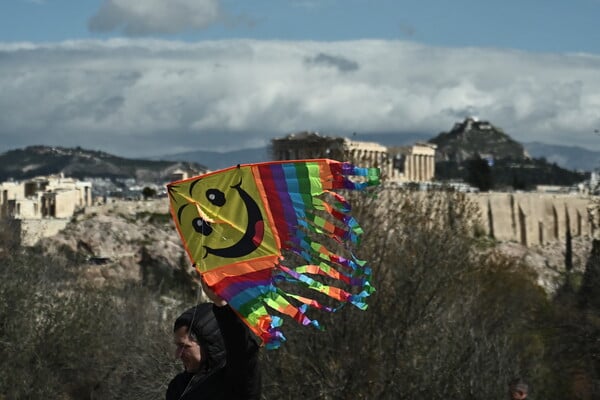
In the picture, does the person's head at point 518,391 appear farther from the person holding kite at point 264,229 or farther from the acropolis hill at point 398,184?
the acropolis hill at point 398,184

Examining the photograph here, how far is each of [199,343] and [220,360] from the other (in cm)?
15

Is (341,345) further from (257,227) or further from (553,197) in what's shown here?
(553,197)

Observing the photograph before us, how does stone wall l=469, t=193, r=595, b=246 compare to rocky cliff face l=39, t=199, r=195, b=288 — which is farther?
stone wall l=469, t=193, r=595, b=246

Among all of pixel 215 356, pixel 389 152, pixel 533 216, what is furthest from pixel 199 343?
pixel 389 152

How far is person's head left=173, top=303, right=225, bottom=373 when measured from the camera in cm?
772

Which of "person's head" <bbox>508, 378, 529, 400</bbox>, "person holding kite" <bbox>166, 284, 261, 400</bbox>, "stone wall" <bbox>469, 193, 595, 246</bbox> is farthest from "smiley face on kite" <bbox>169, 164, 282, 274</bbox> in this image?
"stone wall" <bbox>469, 193, 595, 246</bbox>

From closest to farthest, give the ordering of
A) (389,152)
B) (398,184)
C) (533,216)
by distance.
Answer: (398,184) < (533,216) < (389,152)

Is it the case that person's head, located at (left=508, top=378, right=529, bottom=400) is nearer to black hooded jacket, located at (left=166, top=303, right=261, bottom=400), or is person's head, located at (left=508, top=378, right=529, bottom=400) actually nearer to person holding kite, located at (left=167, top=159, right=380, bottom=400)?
person holding kite, located at (left=167, top=159, right=380, bottom=400)

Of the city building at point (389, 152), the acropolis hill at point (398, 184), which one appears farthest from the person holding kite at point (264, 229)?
the city building at point (389, 152)

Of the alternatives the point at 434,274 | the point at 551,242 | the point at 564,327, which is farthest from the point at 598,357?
the point at 551,242

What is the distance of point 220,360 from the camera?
25.3 feet

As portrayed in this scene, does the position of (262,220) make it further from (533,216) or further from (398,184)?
(533,216)

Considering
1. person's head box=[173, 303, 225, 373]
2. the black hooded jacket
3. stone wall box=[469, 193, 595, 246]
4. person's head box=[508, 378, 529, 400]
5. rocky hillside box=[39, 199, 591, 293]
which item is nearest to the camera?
the black hooded jacket

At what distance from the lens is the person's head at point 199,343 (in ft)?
25.3
